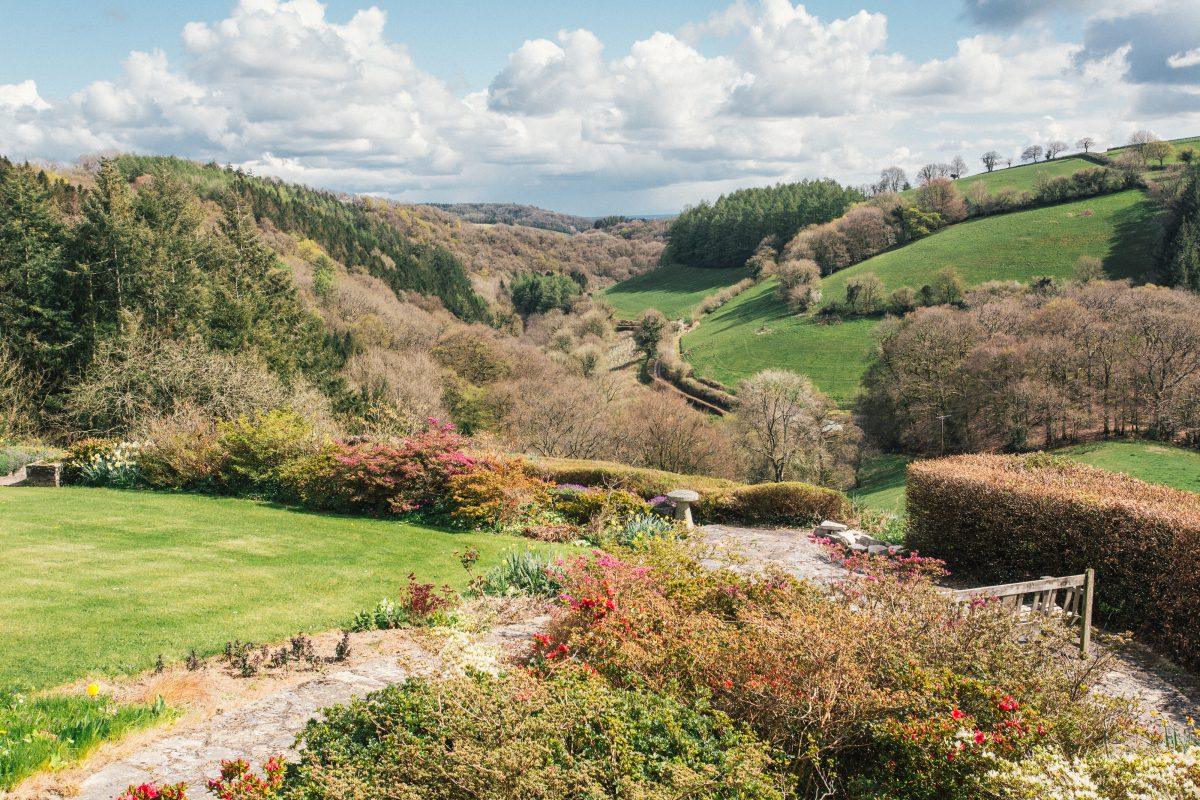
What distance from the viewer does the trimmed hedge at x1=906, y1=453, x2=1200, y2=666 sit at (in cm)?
841

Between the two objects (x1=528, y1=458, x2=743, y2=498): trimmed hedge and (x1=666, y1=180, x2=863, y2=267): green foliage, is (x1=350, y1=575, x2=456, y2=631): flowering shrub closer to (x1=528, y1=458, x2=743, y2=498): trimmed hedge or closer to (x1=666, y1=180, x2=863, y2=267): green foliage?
(x1=528, y1=458, x2=743, y2=498): trimmed hedge

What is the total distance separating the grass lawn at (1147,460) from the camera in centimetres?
2814

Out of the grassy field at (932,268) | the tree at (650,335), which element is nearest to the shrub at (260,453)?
the grassy field at (932,268)

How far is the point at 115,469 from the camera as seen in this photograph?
1586 cm

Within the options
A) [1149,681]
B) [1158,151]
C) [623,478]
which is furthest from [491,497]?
[1158,151]

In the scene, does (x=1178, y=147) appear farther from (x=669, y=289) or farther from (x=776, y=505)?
(x=776, y=505)

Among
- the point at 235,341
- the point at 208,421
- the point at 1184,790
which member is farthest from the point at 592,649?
the point at 235,341

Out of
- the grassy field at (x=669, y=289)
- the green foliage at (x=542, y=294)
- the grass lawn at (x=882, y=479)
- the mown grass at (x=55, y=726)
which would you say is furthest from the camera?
the green foliage at (x=542, y=294)

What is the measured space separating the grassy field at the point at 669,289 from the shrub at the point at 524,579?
77813 mm

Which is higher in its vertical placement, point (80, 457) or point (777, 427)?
point (80, 457)

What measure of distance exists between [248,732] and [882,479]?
40.1 m

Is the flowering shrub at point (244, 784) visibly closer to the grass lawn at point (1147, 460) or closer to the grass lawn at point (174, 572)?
the grass lawn at point (174, 572)

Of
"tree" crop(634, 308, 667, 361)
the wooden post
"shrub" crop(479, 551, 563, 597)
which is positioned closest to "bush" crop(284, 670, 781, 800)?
"shrub" crop(479, 551, 563, 597)

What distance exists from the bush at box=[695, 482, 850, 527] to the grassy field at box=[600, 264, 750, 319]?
71054 mm
